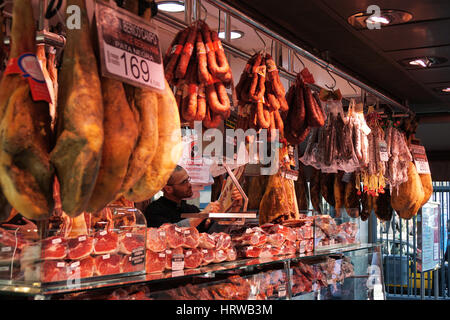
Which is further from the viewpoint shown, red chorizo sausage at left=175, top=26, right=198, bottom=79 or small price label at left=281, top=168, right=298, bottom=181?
small price label at left=281, top=168, right=298, bottom=181

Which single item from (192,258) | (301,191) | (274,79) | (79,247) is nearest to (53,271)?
(79,247)

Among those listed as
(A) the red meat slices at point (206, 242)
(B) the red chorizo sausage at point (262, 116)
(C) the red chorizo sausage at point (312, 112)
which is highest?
(C) the red chorizo sausage at point (312, 112)

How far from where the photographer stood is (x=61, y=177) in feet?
4.72

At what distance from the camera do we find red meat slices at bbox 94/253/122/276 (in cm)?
229

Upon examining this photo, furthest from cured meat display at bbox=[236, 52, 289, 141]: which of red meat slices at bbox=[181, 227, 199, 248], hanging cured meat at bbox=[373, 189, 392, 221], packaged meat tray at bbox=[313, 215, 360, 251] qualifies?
hanging cured meat at bbox=[373, 189, 392, 221]

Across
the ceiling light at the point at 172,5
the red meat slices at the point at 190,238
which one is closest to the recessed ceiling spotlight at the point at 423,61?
the ceiling light at the point at 172,5

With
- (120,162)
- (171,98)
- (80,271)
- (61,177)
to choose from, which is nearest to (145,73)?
(171,98)

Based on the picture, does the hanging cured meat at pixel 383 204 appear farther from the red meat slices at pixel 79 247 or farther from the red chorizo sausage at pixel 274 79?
the red meat slices at pixel 79 247

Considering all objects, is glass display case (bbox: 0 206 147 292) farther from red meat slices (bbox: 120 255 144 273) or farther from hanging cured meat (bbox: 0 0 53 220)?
hanging cured meat (bbox: 0 0 53 220)

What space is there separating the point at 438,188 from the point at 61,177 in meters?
11.0

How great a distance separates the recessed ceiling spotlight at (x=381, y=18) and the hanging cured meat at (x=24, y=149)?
2.95 m

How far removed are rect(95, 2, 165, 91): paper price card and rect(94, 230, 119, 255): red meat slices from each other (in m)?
0.92

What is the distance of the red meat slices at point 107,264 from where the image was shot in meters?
2.29
